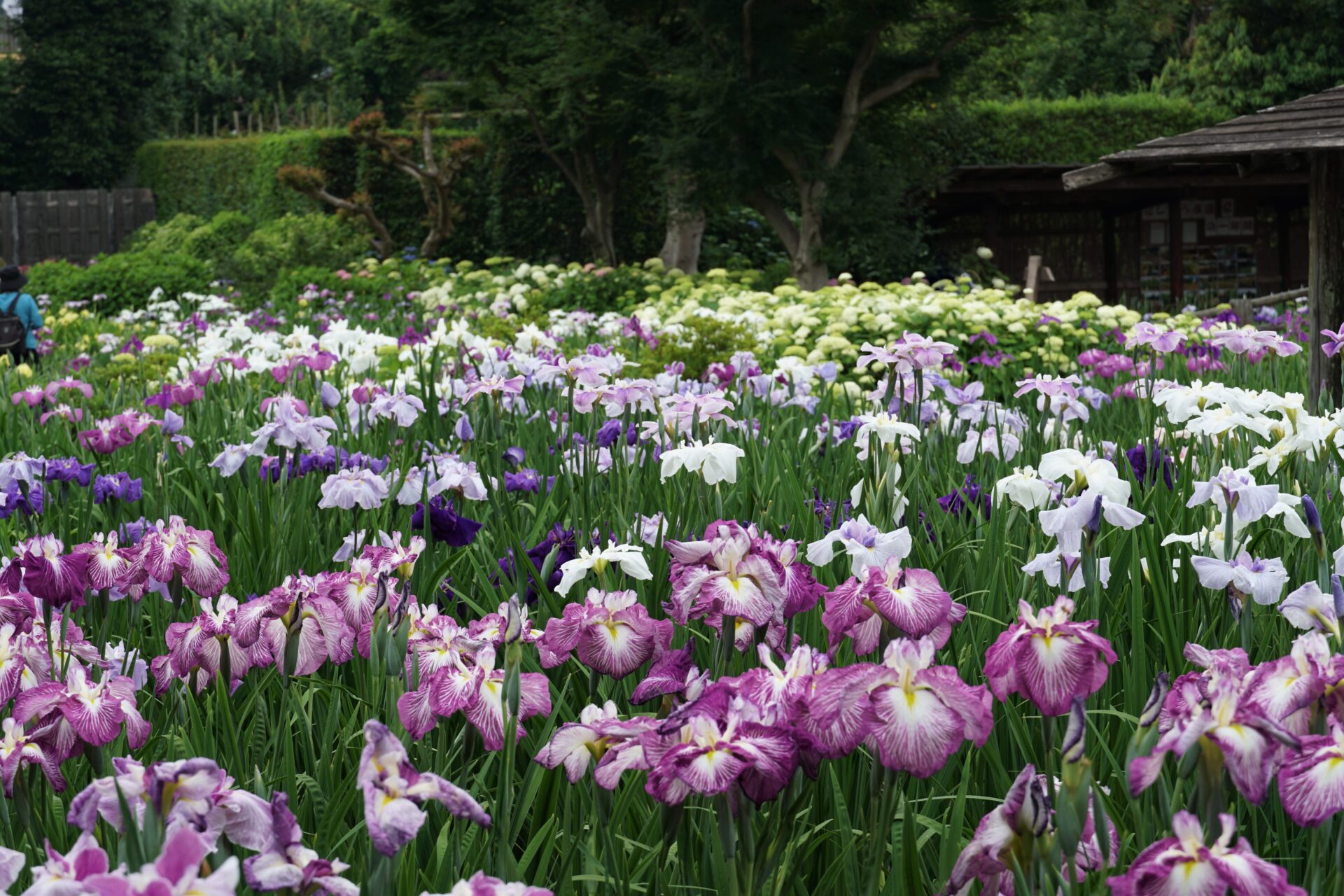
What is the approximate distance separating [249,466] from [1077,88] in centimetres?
3552

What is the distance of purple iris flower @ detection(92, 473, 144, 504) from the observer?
2.81 meters

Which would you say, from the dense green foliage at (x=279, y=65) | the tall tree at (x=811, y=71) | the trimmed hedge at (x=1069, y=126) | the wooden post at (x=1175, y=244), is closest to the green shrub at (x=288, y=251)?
the tall tree at (x=811, y=71)

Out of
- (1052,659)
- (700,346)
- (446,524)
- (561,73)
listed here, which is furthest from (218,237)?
(1052,659)

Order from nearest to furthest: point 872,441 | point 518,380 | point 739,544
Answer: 1. point 739,544
2. point 872,441
3. point 518,380

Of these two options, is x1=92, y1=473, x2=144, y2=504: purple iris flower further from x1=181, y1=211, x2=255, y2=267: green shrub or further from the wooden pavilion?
x1=181, y1=211, x2=255, y2=267: green shrub

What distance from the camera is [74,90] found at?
95.6 ft

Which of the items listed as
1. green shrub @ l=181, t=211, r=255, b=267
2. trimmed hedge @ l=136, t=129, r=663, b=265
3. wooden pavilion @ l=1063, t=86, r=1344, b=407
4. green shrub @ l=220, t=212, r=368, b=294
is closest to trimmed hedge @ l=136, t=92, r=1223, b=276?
trimmed hedge @ l=136, t=129, r=663, b=265

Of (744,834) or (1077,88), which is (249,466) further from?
(1077,88)

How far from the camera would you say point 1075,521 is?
184 cm

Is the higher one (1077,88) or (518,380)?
(1077,88)

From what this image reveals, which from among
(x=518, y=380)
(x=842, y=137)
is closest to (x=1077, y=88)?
(x=842, y=137)

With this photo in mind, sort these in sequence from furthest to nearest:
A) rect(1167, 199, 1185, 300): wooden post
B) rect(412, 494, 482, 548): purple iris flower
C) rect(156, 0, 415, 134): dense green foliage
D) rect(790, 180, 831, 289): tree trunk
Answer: rect(156, 0, 415, 134): dense green foliage < rect(1167, 199, 1185, 300): wooden post < rect(790, 180, 831, 289): tree trunk < rect(412, 494, 482, 548): purple iris flower

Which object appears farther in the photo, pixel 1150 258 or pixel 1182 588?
pixel 1150 258

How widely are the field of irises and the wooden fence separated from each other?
26921mm
